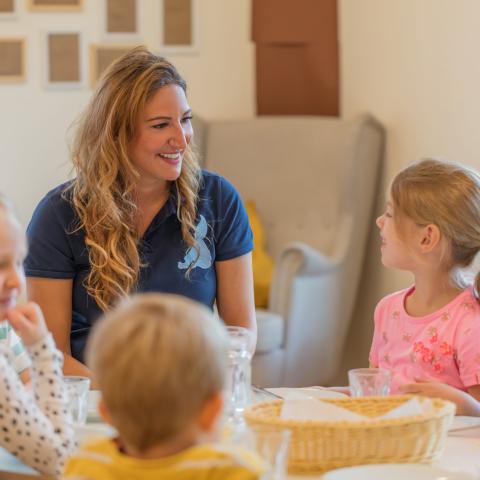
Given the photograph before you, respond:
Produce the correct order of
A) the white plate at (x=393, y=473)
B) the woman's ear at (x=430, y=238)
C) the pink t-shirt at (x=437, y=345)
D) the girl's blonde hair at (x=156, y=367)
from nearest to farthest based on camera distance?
the girl's blonde hair at (x=156, y=367) → the white plate at (x=393, y=473) → the pink t-shirt at (x=437, y=345) → the woman's ear at (x=430, y=238)

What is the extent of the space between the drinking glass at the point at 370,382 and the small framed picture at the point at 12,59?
129 inches

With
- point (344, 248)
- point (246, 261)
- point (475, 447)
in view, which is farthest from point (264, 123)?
point (475, 447)

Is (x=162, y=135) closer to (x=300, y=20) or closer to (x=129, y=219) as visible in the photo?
(x=129, y=219)

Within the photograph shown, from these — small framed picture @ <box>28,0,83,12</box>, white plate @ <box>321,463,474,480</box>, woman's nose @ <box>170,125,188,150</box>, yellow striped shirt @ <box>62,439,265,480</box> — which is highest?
small framed picture @ <box>28,0,83,12</box>

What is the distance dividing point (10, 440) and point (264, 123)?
3063 mm

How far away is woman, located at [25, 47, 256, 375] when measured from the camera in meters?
2.26

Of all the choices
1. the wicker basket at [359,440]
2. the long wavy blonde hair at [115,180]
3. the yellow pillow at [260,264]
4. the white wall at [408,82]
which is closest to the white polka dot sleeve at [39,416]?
the wicker basket at [359,440]

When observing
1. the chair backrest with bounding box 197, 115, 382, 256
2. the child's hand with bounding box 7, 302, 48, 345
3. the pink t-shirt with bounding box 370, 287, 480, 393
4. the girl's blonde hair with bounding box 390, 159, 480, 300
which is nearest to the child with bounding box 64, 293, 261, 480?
the child's hand with bounding box 7, 302, 48, 345

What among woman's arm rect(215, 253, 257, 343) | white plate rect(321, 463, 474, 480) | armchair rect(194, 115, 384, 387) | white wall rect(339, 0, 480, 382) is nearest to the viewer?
white plate rect(321, 463, 474, 480)

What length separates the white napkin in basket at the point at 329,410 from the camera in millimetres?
1436

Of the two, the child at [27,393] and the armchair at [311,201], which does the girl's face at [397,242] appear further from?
the armchair at [311,201]

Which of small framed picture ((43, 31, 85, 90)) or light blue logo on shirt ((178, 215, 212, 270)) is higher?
small framed picture ((43, 31, 85, 90))

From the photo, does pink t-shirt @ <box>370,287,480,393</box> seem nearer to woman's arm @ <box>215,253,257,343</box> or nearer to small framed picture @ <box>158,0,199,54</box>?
woman's arm @ <box>215,253,257,343</box>

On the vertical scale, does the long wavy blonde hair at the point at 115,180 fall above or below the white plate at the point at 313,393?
above
